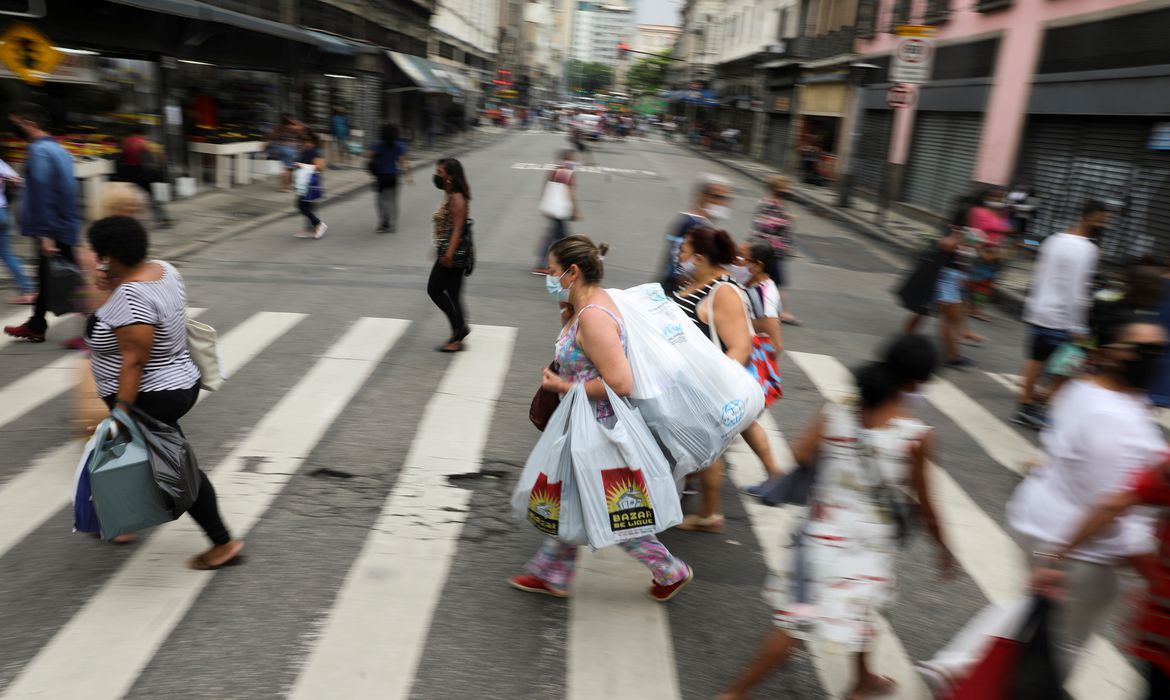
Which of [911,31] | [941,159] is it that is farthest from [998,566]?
[941,159]

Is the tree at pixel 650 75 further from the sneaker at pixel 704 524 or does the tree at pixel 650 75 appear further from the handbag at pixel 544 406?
the handbag at pixel 544 406

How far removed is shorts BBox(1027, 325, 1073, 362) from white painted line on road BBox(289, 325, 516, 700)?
4433 mm

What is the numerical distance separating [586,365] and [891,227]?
17.7 metres

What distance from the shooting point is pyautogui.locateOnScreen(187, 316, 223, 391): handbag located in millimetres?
4260

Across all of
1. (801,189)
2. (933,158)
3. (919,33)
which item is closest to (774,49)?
(801,189)

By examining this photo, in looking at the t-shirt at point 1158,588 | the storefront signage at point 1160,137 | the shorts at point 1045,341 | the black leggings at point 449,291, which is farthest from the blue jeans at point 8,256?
the storefront signage at point 1160,137

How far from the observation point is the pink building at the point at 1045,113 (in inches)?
524

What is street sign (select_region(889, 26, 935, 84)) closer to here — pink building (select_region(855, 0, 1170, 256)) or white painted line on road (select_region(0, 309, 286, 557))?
pink building (select_region(855, 0, 1170, 256))

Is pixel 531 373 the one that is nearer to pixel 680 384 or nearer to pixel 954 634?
pixel 680 384

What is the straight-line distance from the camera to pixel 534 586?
13.4 ft

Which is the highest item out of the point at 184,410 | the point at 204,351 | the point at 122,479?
the point at 204,351

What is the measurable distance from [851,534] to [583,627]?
140cm

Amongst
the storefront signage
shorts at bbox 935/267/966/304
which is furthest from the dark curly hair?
the storefront signage

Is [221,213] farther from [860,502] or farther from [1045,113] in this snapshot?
[1045,113]
